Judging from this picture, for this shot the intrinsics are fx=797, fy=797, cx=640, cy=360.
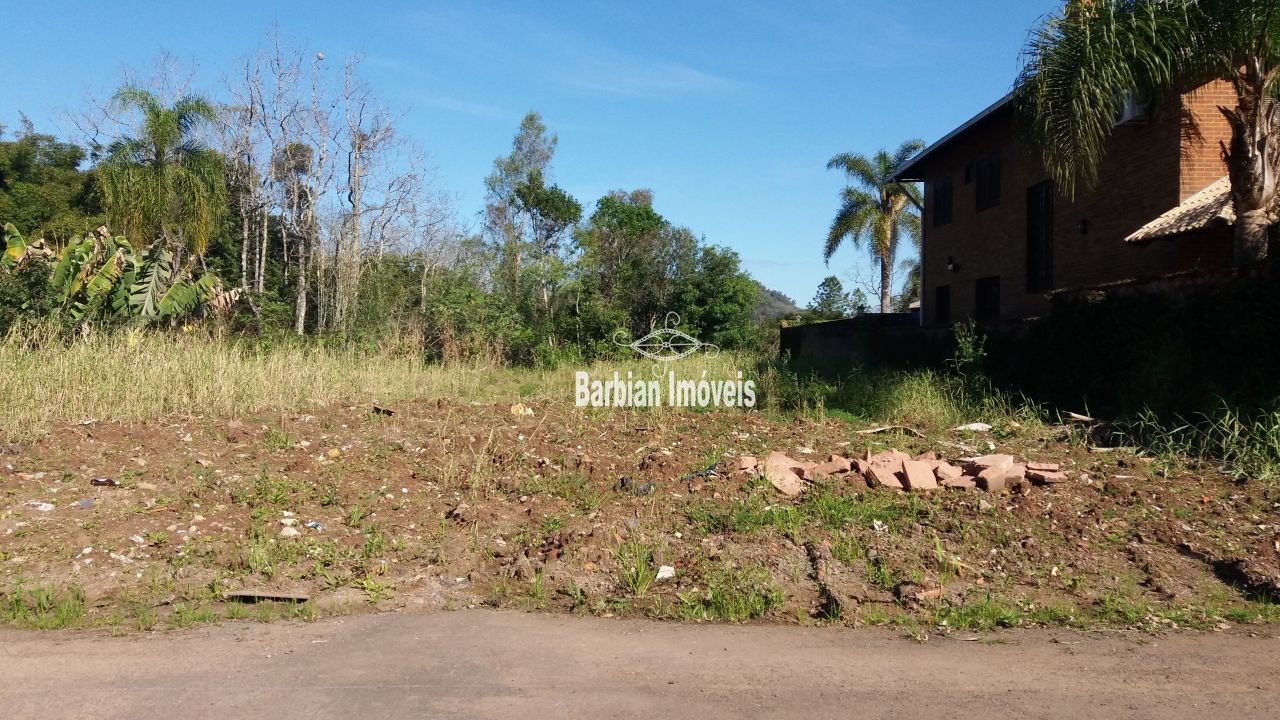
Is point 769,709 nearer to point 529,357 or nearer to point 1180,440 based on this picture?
point 1180,440

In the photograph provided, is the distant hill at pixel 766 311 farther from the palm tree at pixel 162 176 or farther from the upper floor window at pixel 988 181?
the palm tree at pixel 162 176

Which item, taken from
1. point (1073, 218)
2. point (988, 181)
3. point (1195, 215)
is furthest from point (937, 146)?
point (1195, 215)

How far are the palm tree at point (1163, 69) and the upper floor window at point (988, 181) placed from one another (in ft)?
27.4

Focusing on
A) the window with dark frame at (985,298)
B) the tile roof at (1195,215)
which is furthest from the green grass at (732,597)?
the window with dark frame at (985,298)

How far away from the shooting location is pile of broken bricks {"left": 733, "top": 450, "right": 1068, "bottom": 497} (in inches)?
254

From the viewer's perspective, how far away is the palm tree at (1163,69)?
922cm

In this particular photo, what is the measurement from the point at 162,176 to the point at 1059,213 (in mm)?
18257

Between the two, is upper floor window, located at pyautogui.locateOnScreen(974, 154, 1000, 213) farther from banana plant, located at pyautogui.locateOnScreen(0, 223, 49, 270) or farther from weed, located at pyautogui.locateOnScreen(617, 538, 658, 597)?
banana plant, located at pyautogui.locateOnScreen(0, 223, 49, 270)

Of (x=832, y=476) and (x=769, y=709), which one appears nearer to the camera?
(x=769, y=709)

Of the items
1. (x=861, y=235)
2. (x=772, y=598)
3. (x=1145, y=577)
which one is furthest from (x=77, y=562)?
(x=861, y=235)

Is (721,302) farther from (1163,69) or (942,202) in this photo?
(1163,69)

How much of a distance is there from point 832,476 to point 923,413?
3.90m

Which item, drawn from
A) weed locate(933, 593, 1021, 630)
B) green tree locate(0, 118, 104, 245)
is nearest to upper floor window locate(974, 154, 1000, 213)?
weed locate(933, 593, 1021, 630)

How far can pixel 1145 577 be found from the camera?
199 inches
